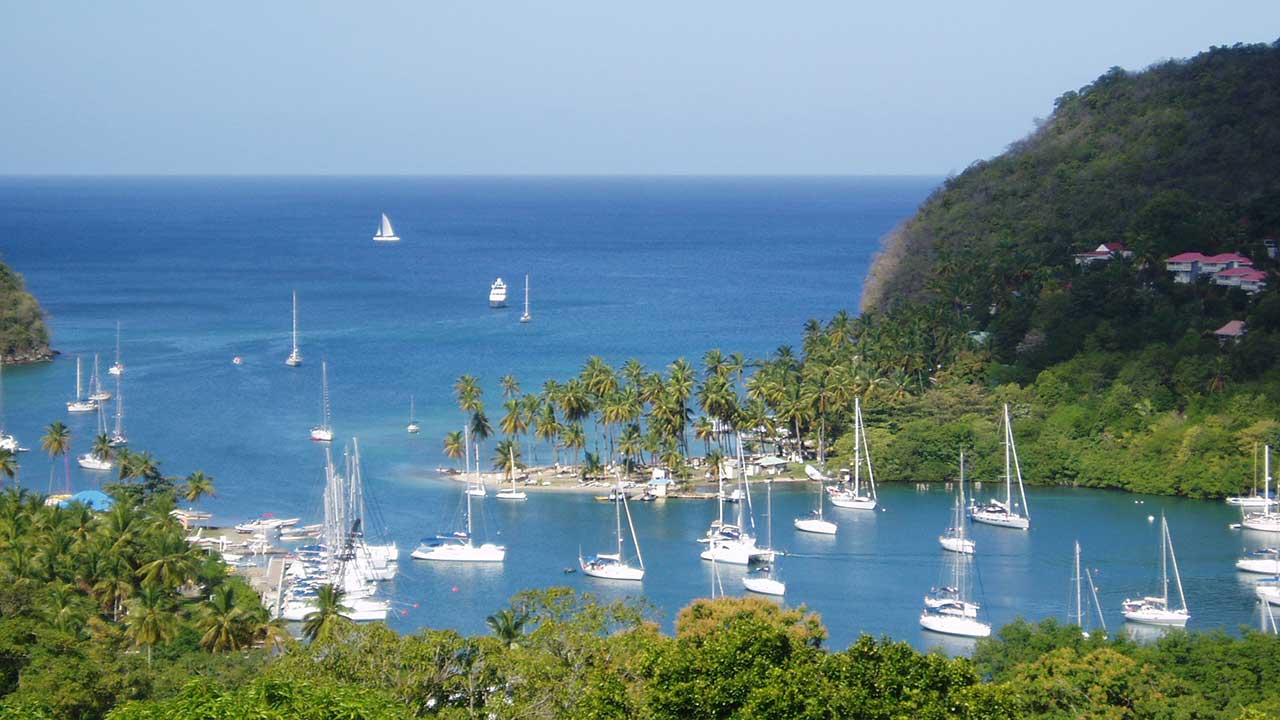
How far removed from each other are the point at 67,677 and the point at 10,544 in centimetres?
1215

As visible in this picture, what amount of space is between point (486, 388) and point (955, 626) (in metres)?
36.3

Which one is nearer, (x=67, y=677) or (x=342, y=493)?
(x=67, y=677)

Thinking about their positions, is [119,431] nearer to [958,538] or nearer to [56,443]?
[56,443]

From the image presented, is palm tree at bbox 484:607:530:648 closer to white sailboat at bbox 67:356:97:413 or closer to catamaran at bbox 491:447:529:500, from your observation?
catamaran at bbox 491:447:529:500

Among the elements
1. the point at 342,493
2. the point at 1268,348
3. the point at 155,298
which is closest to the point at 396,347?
the point at 155,298

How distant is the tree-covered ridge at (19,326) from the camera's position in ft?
256

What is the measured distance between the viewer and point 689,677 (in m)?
19.5

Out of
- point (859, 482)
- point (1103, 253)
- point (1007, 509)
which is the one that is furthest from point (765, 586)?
point (1103, 253)

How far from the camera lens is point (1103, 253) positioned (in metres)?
71.6

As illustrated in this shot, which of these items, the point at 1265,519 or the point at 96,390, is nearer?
the point at 1265,519

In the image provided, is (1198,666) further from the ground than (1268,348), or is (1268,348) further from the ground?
(1268,348)

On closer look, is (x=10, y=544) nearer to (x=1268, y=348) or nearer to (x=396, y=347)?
(x=1268, y=348)

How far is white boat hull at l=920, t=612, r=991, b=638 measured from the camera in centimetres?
3944

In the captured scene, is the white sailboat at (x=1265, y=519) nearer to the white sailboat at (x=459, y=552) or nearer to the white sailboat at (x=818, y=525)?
the white sailboat at (x=818, y=525)
